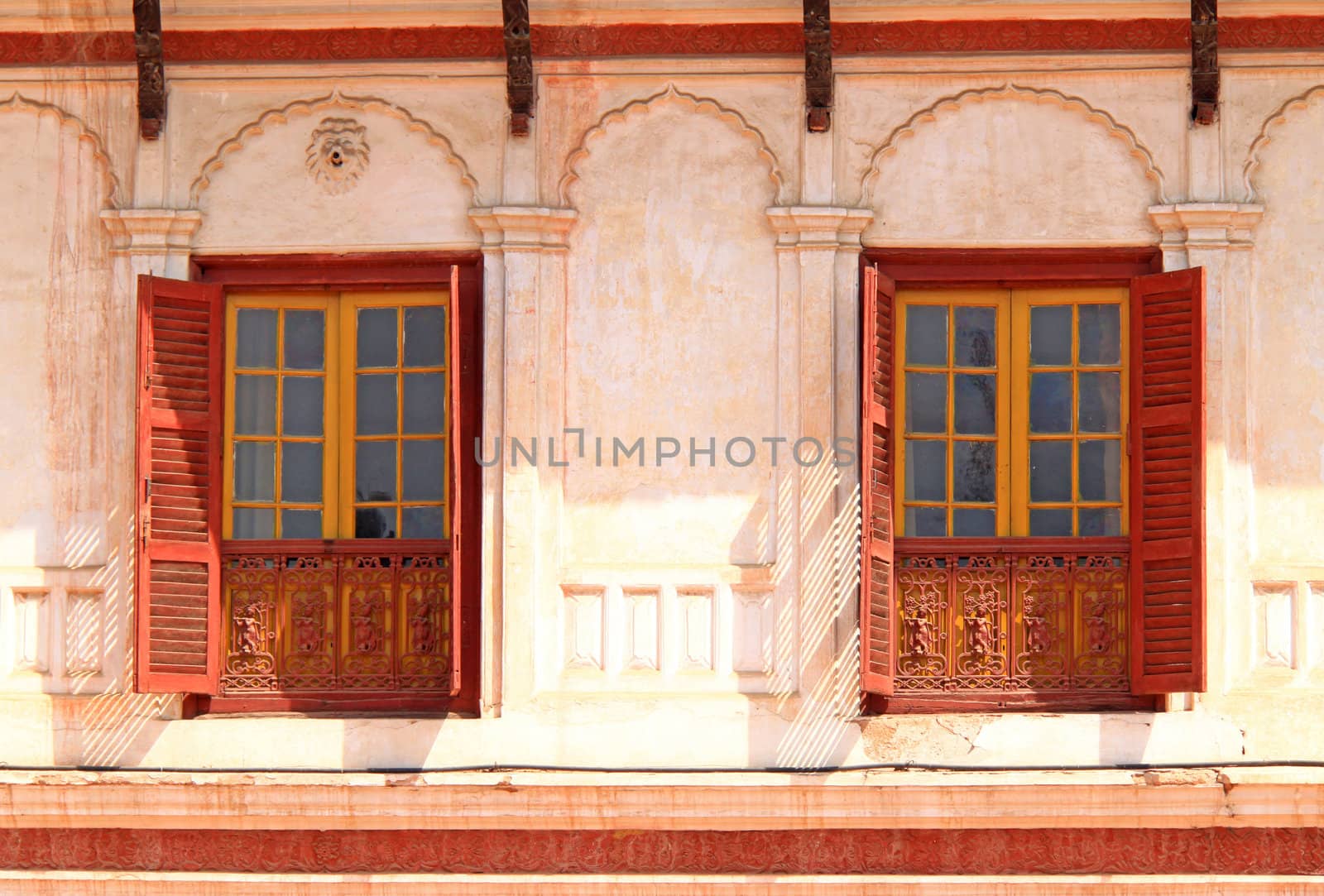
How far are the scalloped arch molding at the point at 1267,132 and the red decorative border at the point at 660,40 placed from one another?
22 cm

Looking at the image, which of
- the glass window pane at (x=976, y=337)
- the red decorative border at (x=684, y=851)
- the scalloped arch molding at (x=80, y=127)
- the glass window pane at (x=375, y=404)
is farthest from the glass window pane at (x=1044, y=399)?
the scalloped arch molding at (x=80, y=127)

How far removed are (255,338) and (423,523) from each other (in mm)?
1094

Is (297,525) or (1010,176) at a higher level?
(1010,176)

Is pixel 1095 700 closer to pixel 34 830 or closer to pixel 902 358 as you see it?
pixel 902 358

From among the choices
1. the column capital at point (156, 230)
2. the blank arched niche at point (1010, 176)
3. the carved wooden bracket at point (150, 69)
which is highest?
the carved wooden bracket at point (150, 69)

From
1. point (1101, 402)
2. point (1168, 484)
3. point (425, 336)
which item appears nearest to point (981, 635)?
point (1168, 484)

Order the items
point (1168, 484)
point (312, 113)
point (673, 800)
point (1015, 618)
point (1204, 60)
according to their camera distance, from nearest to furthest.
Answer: point (673, 800) → point (1168, 484) → point (1015, 618) → point (1204, 60) → point (312, 113)

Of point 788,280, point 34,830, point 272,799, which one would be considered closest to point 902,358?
point 788,280

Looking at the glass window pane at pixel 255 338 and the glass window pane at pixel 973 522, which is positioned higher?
the glass window pane at pixel 255 338

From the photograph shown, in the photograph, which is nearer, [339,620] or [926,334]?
[339,620]

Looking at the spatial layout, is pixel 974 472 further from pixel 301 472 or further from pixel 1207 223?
pixel 301 472

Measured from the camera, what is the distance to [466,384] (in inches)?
368

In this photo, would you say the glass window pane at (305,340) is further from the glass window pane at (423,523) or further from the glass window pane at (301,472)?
the glass window pane at (423,523)

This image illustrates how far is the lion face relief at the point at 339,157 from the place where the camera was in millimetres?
9539
